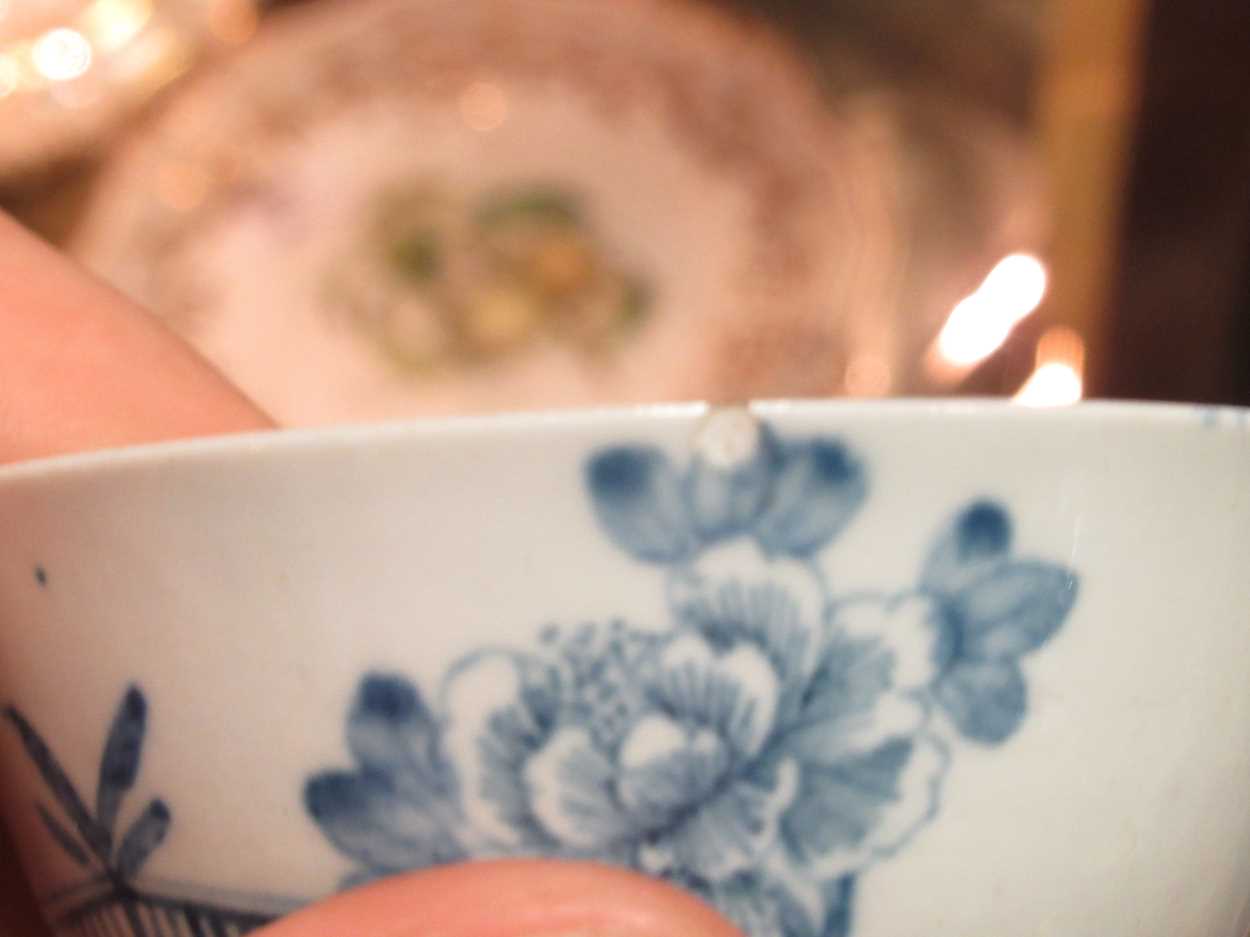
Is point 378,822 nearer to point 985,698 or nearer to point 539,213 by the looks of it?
point 985,698

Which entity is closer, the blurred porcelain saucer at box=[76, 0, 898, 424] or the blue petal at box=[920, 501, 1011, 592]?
the blue petal at box=[920, 501, 1011, 592]

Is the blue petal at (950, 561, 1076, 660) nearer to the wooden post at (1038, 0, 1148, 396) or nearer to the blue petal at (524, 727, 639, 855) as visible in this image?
the blue petal at (524, 727, 639, 855)

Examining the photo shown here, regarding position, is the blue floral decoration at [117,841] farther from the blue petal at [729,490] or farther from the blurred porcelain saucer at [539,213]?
the blurred porcelain saucer at [539,213]

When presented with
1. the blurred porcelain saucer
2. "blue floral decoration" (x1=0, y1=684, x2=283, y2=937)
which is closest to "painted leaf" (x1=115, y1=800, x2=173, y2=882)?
"blue floral decoration" (x1=0, y1=684, x2=283, y2=937)

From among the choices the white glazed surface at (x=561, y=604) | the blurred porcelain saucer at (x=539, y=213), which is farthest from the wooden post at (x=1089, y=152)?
the white glazed surface at (x=561, y=604)

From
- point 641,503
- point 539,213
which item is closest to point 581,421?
point 641,503

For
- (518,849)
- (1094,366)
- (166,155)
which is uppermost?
(166,155)

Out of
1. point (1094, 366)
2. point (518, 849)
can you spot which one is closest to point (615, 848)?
point (518, 849)

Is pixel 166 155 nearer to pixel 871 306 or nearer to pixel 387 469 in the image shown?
pixel 871 306
